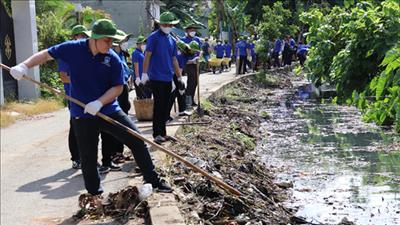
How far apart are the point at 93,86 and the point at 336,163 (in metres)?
6.20

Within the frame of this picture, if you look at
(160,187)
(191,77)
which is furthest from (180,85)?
(160,187)

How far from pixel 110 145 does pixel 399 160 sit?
523cm

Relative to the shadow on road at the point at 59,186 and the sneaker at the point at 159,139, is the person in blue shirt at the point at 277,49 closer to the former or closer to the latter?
the sneaker at the point at 159,139

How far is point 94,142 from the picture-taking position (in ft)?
21.5

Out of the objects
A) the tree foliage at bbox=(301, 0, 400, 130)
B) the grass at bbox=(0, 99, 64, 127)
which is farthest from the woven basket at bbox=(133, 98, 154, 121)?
the grass at bbox=(0, 99, 64, 127)

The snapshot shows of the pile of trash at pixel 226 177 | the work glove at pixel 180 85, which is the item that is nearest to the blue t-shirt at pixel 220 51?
the pile of trash at pixel 226 177

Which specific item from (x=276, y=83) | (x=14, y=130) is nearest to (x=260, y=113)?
(x=14, y=130)

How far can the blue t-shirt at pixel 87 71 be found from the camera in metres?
6.32

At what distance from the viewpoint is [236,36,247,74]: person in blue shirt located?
2752 centimetres

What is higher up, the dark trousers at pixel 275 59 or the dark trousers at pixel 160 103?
the dark trousers at pixel 160 103

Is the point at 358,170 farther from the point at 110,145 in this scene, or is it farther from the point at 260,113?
the point at 260,113

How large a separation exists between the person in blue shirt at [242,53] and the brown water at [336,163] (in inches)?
352

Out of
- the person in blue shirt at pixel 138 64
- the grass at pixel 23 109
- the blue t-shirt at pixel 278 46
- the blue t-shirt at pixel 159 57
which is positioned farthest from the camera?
the blue t-shirt at pixel 278 46

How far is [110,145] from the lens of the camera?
8.68 m
